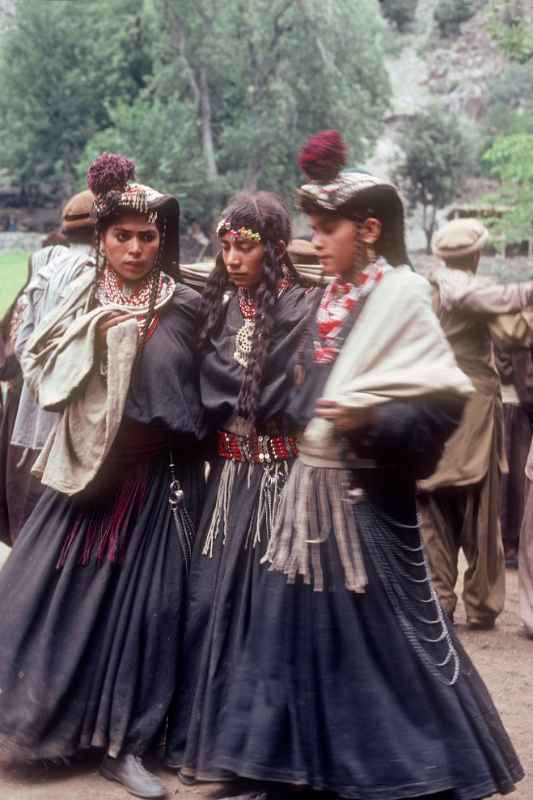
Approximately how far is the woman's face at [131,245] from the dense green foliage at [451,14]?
6528 centimetres

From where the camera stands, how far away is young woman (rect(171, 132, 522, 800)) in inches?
145

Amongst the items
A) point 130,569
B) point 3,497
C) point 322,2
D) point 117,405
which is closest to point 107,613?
point 130,569

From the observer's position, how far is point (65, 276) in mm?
5938

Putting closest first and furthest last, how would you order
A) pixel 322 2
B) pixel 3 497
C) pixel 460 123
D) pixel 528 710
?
1. pixel 528 710
2. pixel 3 497
3. pixel 322 2
4. pixel 460 123

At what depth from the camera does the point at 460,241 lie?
248 inches

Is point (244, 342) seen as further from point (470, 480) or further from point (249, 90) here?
point (249, 90)

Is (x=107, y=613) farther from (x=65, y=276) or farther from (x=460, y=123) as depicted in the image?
(x=460, y=123)

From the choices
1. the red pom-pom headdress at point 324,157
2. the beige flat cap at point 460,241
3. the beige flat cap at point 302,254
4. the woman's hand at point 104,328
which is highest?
the red pom-pom headdress at point 324,157

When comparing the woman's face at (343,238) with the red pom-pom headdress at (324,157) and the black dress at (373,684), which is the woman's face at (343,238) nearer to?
the red pom-pom headdress at (324,157)

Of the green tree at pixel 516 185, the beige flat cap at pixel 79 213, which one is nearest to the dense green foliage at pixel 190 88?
the green tree at pixel 516 185

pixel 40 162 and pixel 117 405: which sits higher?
pixel 117 405

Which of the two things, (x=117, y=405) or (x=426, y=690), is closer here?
(x=426, y=690)

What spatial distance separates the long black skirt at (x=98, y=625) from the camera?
442cm

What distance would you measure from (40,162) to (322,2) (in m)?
11.9
